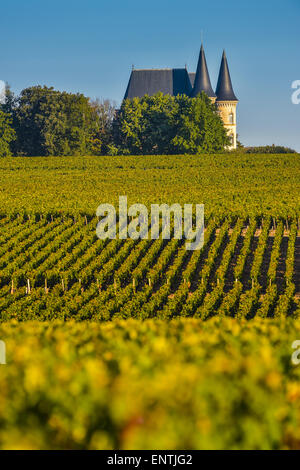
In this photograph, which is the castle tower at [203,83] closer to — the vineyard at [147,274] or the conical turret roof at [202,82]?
the conical turret roof at [202,82]

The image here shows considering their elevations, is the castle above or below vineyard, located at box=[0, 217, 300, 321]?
above

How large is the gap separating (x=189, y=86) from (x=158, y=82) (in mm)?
5508

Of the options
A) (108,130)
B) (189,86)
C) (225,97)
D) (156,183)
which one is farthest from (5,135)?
(156,183)

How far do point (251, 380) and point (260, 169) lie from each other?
5718cm

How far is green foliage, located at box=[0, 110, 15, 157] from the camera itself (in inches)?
3127

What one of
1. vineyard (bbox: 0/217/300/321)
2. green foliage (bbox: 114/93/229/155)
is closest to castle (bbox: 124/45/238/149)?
green foliage (bbox: 114/93/229/155)

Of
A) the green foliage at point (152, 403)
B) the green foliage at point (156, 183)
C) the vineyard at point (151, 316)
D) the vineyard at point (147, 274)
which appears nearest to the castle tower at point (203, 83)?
the green foliage at point (156, 183)

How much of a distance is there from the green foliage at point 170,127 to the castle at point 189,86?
28.2ft

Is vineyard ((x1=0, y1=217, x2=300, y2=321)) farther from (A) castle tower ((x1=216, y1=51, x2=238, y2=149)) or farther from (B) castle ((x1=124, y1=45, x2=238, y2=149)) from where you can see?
(A) castle tower ((x1=216, y1=51, x2=238, y2=149))

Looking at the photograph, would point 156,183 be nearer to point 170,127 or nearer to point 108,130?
point 170,127

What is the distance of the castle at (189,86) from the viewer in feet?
280

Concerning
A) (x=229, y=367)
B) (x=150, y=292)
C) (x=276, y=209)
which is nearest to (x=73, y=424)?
(x=229, y=367)

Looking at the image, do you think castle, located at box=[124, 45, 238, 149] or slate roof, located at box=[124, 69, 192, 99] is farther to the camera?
slate roof, located at box=[124, 69, 192, 99]

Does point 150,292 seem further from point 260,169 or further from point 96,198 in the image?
point 260,169
